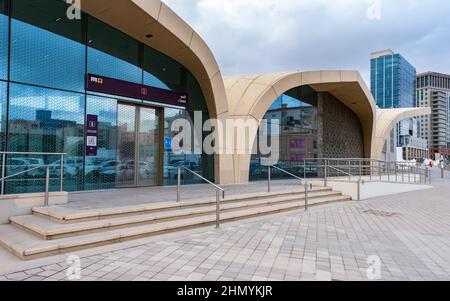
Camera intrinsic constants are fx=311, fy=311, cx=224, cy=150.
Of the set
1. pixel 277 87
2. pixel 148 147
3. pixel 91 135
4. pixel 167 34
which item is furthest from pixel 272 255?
pixel 277 87

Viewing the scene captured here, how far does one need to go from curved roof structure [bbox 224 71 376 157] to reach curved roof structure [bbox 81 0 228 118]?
1.67m

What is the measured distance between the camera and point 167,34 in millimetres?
10164

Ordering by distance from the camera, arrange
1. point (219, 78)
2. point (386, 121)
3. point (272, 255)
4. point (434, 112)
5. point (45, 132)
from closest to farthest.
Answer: point (272, 255)
point (45, 132)
point (219, 78)
point (386, 121)
point (434, 112)

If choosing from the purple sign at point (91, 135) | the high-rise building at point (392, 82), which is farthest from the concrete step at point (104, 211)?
the high-rise building at point (392, 82)

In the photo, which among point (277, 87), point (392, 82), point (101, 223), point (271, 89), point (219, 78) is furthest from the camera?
point (392, 82)

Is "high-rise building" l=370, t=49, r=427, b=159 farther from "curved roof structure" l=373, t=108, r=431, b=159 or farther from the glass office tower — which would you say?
"curved roof structure" l=373, t=108, r=431, b=159

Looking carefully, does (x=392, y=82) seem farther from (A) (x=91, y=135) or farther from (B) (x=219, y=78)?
(A) (x=91, y=135)

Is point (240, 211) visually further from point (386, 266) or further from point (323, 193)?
point (323, 193)

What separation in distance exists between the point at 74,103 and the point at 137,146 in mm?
2592

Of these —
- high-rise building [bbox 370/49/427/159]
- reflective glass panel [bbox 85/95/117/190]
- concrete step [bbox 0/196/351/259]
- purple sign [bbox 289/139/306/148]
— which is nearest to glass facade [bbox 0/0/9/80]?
reflective glass panel [bbox 85/95/117/190]

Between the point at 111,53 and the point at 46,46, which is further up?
the point at 111,53

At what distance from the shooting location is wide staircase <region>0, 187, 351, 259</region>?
4.78 m

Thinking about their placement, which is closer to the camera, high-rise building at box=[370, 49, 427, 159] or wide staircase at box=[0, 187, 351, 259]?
wide staircase at box=[0, 187, 351, 259]

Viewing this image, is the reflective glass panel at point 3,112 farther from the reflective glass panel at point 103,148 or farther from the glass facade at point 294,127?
the glass facade at point 294,127
